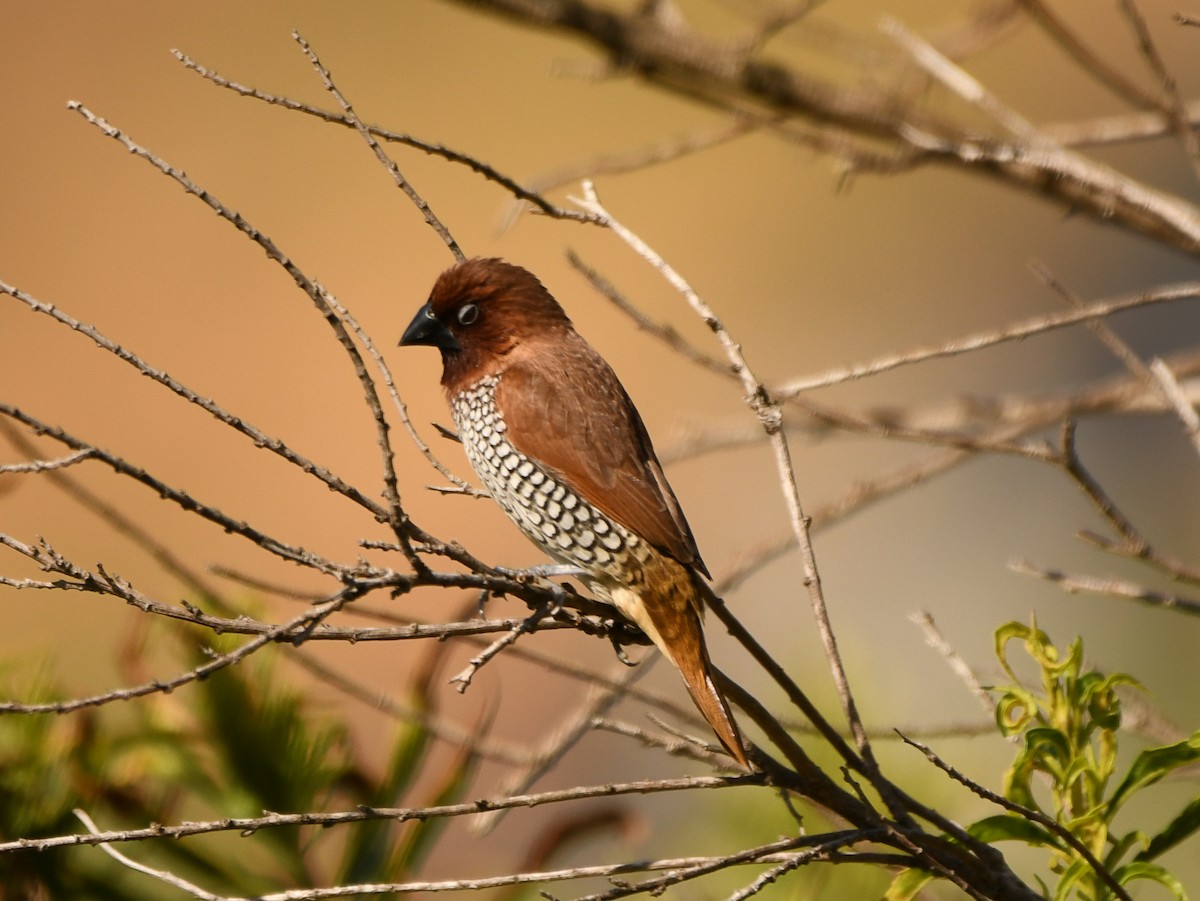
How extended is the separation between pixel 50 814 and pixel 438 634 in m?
1.38

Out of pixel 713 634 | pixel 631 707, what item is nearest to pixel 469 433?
pixel 713 634

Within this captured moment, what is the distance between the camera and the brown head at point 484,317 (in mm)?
3584

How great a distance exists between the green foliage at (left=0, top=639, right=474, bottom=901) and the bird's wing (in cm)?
64

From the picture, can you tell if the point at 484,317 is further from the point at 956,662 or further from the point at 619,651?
the point at 956,662

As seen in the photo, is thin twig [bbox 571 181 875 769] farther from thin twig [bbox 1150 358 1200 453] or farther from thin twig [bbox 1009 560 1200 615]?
thin twig [bbox 1150 358 1200 453]

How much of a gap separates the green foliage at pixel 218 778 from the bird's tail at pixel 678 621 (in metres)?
0.50

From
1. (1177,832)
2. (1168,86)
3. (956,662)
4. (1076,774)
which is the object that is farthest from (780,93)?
(1177,832)

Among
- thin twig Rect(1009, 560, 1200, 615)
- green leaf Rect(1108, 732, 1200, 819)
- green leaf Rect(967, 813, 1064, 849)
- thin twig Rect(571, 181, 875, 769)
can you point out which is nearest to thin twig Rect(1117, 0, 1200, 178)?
thin twig Rect(1009, 560, 1200, 615)

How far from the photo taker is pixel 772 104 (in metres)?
3.09

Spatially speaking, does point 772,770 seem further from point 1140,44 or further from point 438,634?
point 1140,44

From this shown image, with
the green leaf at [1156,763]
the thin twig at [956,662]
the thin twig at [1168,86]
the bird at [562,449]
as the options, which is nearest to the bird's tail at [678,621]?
the bird at [562,449]

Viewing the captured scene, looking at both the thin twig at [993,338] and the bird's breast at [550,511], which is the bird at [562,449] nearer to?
the bird's breast at [550,511]

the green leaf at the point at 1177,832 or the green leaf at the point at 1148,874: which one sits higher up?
the green leaf at the point at 1177,832

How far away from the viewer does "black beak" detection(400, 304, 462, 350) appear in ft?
11.9
